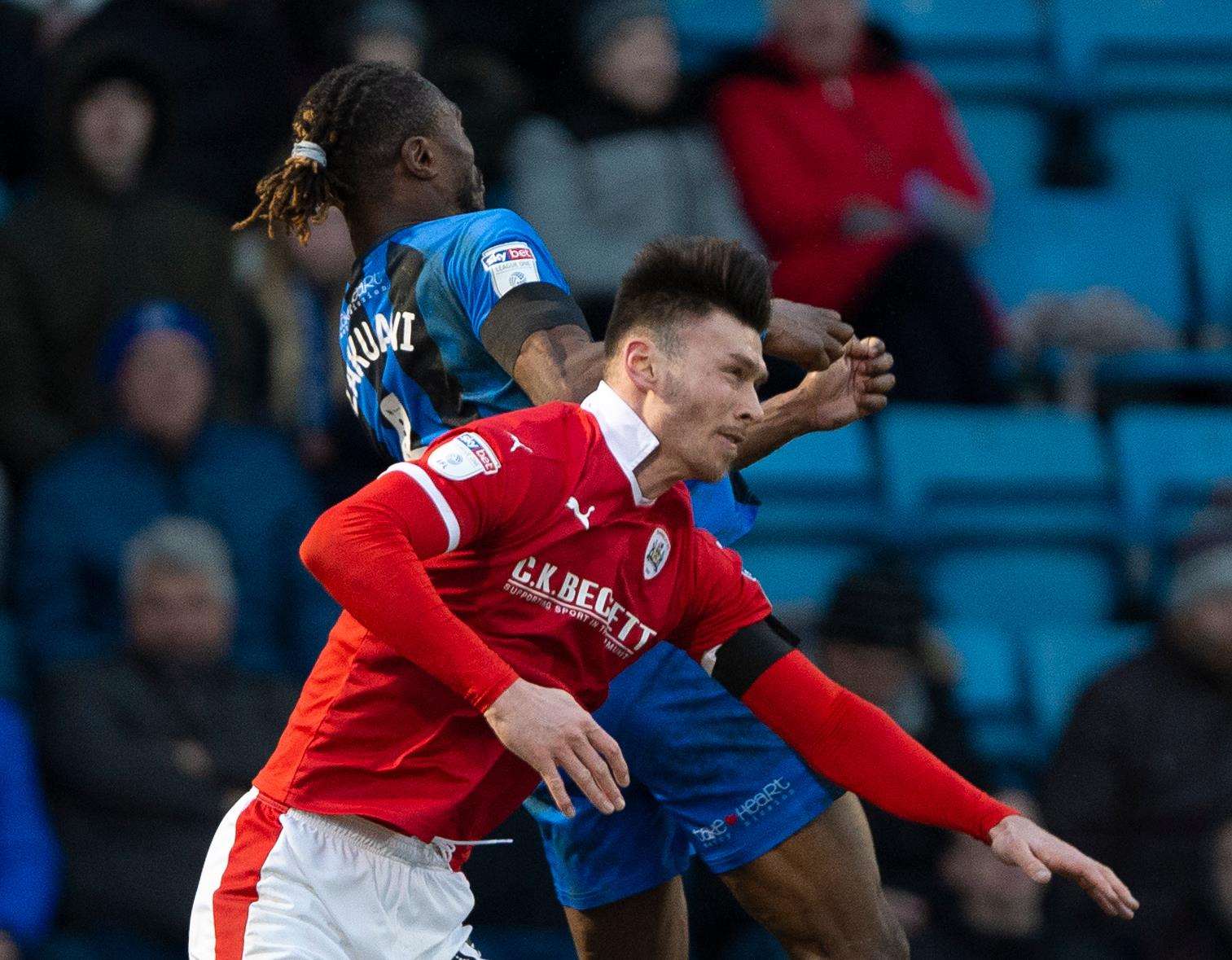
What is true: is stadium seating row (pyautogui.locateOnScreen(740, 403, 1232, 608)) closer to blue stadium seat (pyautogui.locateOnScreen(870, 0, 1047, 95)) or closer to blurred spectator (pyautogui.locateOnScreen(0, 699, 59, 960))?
blue stadium seat (pyautogui.locateOnScreen(870, 0, 1047, 95))

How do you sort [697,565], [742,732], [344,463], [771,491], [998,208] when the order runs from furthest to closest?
[998,208]
[771,491]
[344,463]
[742,732]
[697,565]

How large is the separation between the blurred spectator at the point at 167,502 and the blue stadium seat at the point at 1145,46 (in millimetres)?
3716

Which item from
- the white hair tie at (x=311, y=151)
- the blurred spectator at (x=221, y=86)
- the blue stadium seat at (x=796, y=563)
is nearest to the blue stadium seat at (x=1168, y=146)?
the blue stadium seat at (x=796, y=563)

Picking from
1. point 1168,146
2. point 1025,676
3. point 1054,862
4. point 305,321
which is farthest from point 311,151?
point 1168,146

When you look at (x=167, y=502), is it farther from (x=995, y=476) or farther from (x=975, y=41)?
(x=975, y=41)

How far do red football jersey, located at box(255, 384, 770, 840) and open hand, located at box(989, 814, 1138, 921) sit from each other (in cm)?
62

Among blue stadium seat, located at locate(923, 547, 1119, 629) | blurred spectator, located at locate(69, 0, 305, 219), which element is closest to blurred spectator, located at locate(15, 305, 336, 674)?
blurred spectator, located at locate(69, 0, 305, 219)

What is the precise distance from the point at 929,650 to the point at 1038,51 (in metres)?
3.18

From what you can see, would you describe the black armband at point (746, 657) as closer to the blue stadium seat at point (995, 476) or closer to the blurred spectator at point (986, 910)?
the blurred spectator at point (986, 910)

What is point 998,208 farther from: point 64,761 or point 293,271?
point 64,761

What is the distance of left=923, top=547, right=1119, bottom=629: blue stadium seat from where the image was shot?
747cm

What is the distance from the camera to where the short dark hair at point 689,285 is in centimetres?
331

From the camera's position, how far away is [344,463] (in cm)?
686

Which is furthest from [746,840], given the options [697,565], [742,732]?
[697,565]
